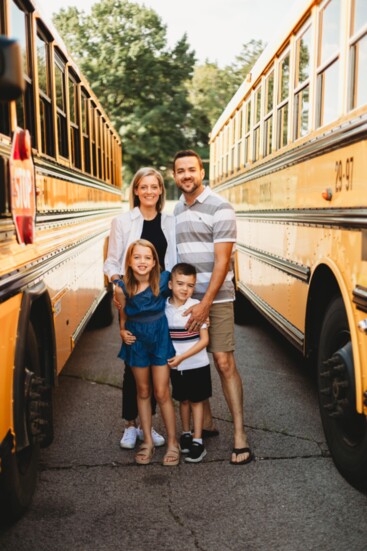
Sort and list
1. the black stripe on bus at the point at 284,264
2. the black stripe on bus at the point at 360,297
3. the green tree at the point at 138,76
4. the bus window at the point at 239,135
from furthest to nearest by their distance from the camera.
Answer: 1. the green tree at the point at 138,76
2. the bus window at the point at 239,135
3. the black stripe on bus at the point at 284,264
4. the black stripe on bus at the point at 360,297

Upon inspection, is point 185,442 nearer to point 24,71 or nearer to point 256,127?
point 24,71

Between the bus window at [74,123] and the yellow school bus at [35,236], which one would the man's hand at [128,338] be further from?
the bus window at [74,123]

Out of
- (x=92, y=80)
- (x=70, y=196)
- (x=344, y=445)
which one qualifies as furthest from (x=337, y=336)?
(x=92, y=80)

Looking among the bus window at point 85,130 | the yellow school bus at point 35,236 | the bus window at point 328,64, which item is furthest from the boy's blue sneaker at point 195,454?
the bus window at point 85,130

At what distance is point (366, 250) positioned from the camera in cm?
258

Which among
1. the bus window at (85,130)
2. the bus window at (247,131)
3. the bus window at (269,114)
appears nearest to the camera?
the bus window at (269,114)

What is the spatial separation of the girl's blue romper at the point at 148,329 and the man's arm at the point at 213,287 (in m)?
0.13

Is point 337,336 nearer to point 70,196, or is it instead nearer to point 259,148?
point 70,196

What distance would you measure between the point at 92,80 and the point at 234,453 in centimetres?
3498

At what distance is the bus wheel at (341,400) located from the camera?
2.83 meters

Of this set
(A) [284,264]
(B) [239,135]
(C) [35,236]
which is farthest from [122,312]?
(B) [239,135]

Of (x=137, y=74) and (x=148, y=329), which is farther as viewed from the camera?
(x=137, y=74)

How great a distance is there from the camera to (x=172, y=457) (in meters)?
3.33

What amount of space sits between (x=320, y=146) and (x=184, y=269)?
927 mm
